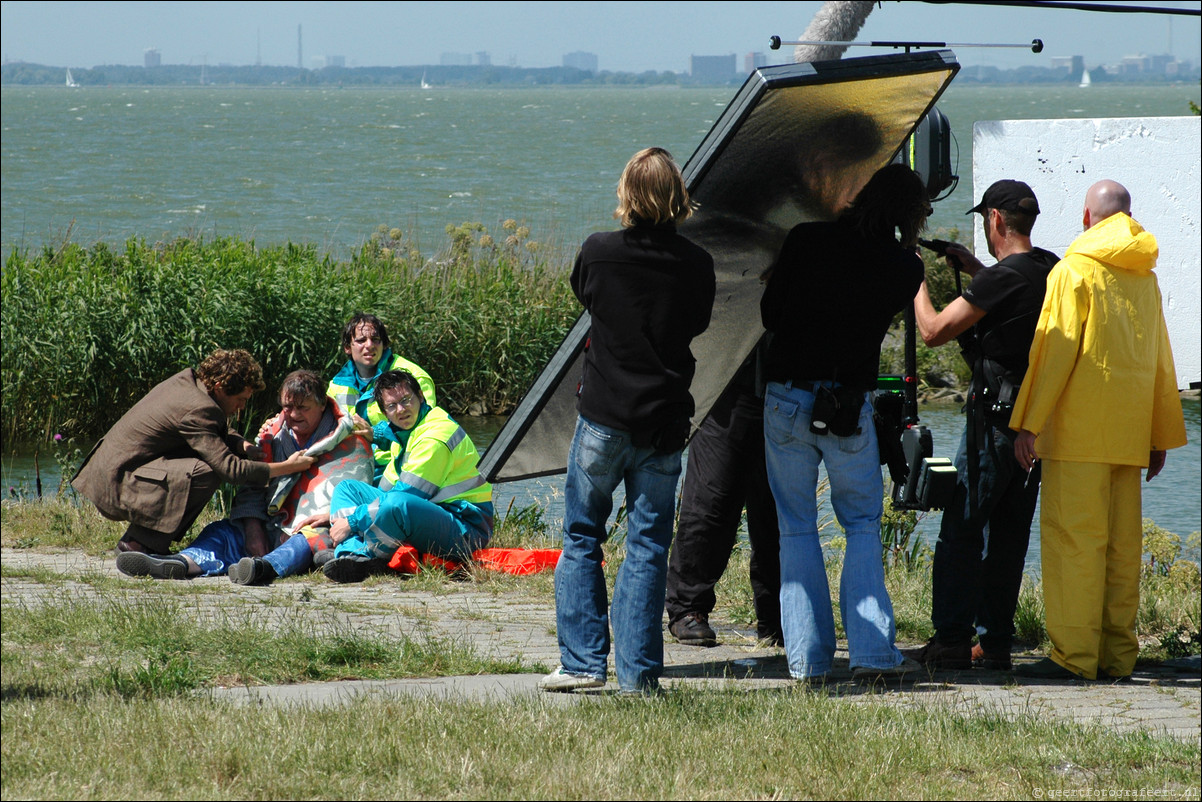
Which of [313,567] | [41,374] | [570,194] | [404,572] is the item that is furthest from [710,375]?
[570,194]

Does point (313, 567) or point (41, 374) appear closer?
point (313, 567)

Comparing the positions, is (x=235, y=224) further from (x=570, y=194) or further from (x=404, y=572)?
(x=404, y=572)

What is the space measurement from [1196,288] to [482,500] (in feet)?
12.3

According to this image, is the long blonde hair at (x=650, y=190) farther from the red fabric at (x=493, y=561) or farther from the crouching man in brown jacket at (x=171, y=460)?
the crouching man in brown jacket at (x=171, y=460)

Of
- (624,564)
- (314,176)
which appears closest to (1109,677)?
(624,564)

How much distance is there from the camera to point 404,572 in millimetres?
6484

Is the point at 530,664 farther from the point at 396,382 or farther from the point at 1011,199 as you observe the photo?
the point at 1011,199

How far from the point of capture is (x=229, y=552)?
6660 mm

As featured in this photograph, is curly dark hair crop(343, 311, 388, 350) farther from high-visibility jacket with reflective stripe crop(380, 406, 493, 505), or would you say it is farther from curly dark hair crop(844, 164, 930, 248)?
curly dark hair crop(844, 164, 930, 248)

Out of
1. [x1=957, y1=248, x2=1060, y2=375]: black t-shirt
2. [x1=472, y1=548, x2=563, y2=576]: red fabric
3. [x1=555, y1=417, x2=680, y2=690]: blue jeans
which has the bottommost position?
[x1=472, y1=548, x2=563, y2=576]: red fabric

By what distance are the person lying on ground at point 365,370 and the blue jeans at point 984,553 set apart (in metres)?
3.08

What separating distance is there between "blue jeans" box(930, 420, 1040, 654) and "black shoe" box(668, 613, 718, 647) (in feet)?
2.94

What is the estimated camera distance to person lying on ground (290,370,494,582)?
21.1 feet

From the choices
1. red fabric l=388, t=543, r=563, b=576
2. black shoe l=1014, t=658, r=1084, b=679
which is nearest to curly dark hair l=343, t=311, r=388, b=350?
red fabric l=388, t=543, r=563, b=576
